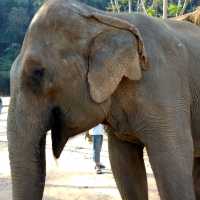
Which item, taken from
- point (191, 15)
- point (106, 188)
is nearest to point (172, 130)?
point (191, 15)

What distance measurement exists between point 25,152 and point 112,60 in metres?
0.76

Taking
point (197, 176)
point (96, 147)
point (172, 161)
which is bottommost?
point (96, 147)

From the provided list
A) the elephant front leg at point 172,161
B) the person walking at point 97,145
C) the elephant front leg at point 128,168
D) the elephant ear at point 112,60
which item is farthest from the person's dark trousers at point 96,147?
the elephant ear at point 112,60

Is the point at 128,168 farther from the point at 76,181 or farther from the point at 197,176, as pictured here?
the point at 76,181

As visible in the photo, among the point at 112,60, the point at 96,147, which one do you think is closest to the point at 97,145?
the point at 96,147

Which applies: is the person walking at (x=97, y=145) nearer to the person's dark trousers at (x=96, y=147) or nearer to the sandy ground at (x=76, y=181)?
the person's dark trousers at (x=96, y=147)

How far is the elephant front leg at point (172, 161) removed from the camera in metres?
3.57

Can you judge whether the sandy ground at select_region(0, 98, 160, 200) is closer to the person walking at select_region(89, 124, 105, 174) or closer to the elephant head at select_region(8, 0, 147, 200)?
the person walking at select_region(89, 124, 105, 174)

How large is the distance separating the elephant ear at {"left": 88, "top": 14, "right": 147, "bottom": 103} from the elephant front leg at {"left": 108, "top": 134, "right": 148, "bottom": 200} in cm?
85

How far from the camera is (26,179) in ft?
11.0

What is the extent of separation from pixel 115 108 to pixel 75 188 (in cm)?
460

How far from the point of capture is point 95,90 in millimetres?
3494

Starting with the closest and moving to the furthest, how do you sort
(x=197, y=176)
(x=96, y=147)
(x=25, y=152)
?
(x=25, y=152)
(x=197, y=176)
(x=96, y=147)

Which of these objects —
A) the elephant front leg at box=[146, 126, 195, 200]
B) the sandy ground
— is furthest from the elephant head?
the sandy ground
